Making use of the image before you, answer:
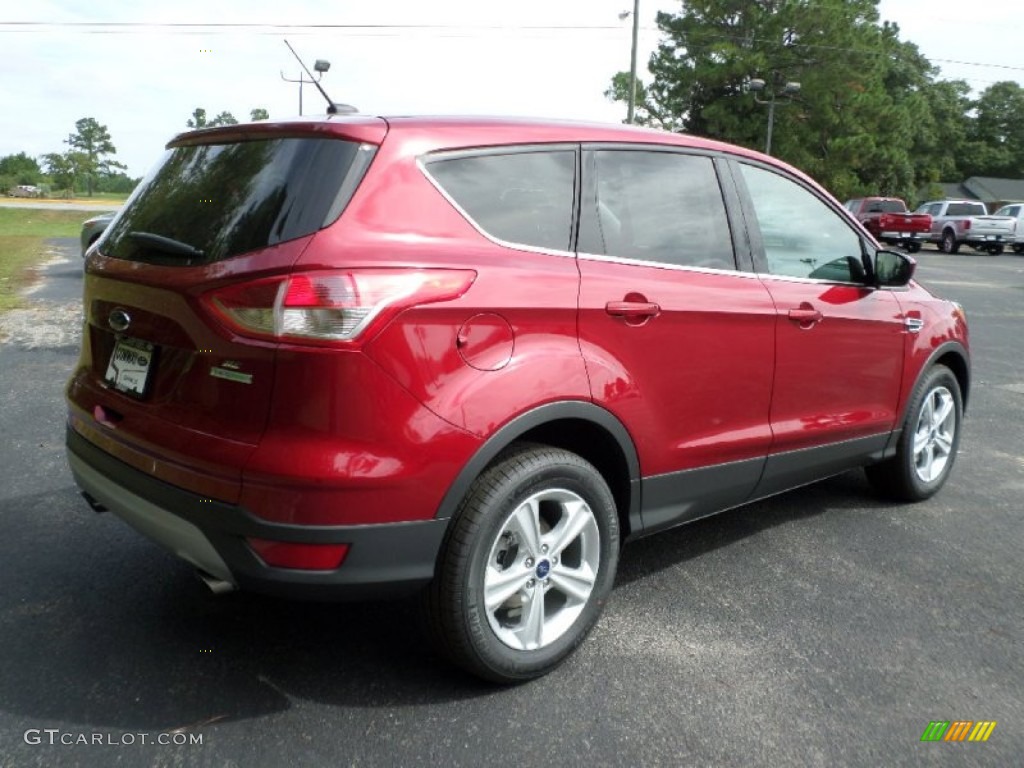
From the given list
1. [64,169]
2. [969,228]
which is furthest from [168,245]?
[64,169]

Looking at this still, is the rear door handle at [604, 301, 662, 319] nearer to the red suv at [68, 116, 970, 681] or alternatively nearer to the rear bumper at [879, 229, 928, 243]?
the red suv at [68, 116, 970, 681]

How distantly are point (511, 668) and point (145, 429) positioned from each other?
1312 millimetres

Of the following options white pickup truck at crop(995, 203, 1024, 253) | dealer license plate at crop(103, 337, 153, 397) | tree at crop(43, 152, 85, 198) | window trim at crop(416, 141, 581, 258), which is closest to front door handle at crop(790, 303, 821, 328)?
window trim at crop(416, 141, 581, 258)

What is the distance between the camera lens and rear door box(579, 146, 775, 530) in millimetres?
3088

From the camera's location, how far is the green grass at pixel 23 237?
1323 centimetres

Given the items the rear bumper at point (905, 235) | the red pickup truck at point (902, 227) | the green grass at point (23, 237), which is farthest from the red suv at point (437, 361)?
the rear bumper at point (905, 235)

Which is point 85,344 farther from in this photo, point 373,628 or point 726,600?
point 726,600

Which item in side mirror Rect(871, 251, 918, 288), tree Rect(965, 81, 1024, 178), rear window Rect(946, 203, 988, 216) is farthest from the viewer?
tree Rect(965, 81, 1024, 178)

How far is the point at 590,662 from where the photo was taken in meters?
3.10

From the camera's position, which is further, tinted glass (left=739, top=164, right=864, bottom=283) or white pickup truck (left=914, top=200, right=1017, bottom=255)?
white pickup truck (left=914, top=200, right=1017, bottom=255)

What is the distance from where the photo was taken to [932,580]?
3869 millimetres

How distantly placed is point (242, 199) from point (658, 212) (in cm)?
147

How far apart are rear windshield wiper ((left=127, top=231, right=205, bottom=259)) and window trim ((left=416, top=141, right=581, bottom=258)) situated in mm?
696

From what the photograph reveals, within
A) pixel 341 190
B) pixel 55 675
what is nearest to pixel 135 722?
pixel 55 675
